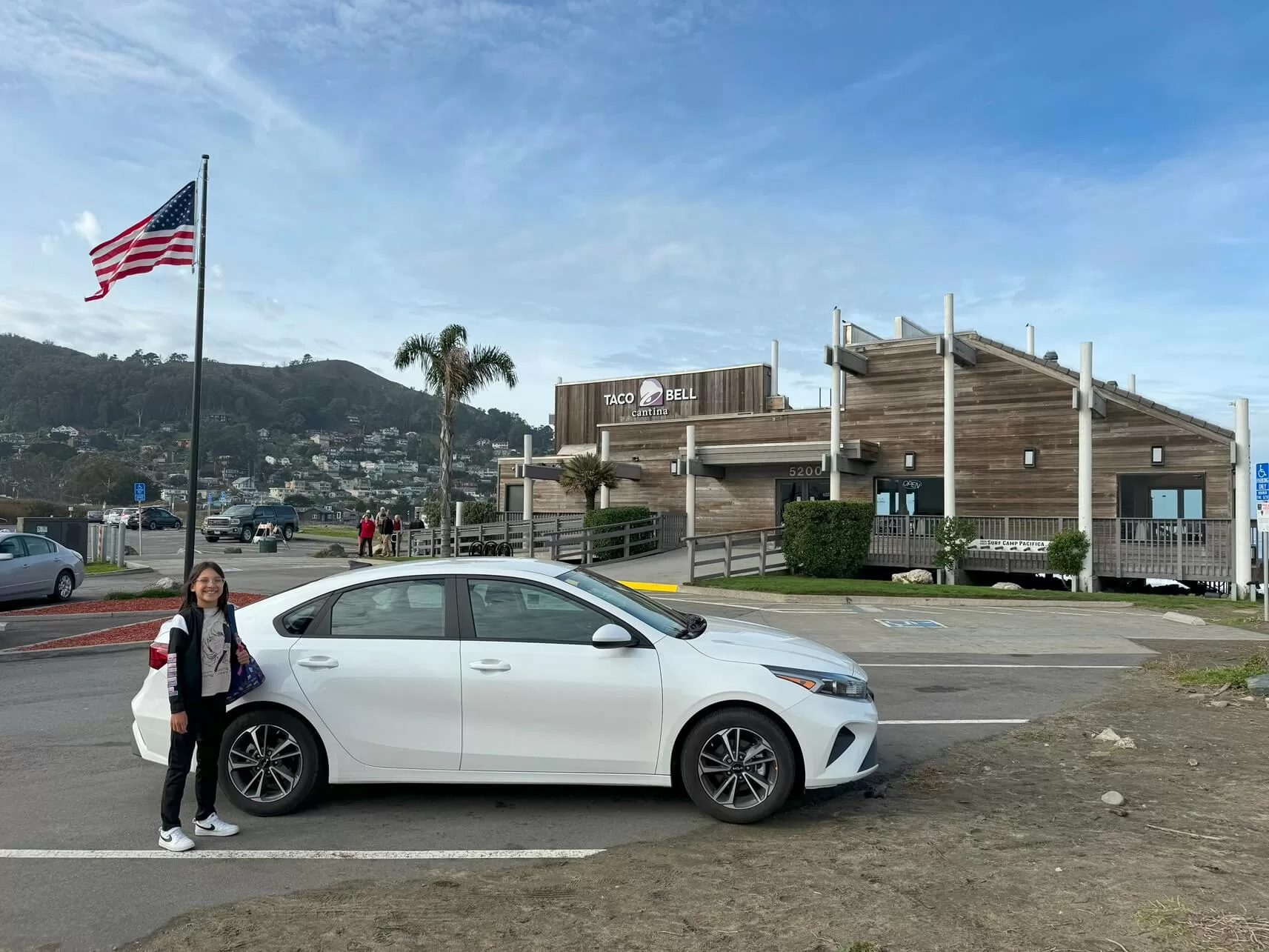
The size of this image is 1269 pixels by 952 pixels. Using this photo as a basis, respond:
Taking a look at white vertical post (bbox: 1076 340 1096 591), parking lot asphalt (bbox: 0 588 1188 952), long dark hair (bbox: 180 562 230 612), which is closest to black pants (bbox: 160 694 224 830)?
parking lot asphalt (bbox: 0 588 1188 952)

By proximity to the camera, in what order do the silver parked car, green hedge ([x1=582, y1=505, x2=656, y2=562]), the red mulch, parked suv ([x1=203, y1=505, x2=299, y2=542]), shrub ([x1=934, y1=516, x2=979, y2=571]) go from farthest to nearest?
parked suv ([x1=203, y1=505, x2=299, y2=542]), green hedge ([x1=582, y1=505, x2=656, y2=562]), shrub ([x1=934, y1=516, x2=979, y2=571]), the silver parked car, the red mulch

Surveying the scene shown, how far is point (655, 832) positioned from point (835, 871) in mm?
1060

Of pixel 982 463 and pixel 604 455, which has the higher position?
pixel 604 455

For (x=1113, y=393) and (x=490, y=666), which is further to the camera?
(x=1113, y=393)

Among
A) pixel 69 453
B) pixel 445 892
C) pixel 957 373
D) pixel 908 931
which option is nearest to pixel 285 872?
pixel 445 892

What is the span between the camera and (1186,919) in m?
3.88

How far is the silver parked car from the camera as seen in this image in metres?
16.2

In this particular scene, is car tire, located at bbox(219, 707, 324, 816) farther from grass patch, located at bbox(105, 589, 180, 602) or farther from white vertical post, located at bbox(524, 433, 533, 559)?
white vertical post, located at bbox(524, 433, 533, 559)

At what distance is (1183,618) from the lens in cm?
1611

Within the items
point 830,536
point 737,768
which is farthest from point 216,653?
point 830,536

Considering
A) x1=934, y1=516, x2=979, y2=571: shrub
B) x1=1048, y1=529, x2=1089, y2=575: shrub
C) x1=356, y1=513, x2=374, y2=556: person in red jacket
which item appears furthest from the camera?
x1=356, y1=513, x2=374, y2=556: person in red jacket

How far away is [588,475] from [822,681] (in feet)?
83.7

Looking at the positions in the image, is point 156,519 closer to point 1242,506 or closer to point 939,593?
point 939,593

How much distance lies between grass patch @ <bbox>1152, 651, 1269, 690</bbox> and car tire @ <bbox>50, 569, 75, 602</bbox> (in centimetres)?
1801
